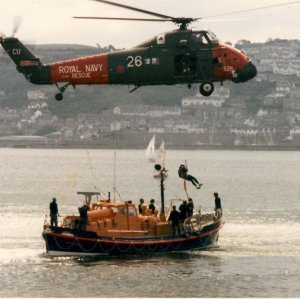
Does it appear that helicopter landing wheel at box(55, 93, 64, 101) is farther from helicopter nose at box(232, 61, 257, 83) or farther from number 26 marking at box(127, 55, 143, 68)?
helicopter nose at box(232, 61, 257, 83)

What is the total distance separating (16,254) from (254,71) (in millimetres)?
23960

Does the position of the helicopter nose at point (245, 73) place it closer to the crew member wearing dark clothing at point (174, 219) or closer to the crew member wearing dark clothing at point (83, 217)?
the crew member wearing dark clothing at point (83, 217)

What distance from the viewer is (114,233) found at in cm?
5894

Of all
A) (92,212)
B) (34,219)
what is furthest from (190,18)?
(34,219)

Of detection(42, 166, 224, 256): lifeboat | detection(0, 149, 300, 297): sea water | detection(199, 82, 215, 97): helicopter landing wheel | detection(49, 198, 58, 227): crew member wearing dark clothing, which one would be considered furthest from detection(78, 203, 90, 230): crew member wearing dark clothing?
detection(199, 82, 215, 97): helicopter landing wheel

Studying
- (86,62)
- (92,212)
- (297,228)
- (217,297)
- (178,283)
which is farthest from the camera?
(297,228)

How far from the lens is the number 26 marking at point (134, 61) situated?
40.4 m

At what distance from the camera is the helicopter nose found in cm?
4112

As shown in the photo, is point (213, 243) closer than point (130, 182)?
Yes

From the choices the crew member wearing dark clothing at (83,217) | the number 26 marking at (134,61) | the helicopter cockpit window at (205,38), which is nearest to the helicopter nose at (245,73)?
the helicopter cockpit window at (205,38)

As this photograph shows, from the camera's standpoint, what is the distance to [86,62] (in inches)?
1599

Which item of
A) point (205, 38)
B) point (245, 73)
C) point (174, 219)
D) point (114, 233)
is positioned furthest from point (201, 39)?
point (174, 219)

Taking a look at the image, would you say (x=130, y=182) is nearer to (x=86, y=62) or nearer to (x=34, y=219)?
(x=34, y=219)

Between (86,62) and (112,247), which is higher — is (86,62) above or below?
above
